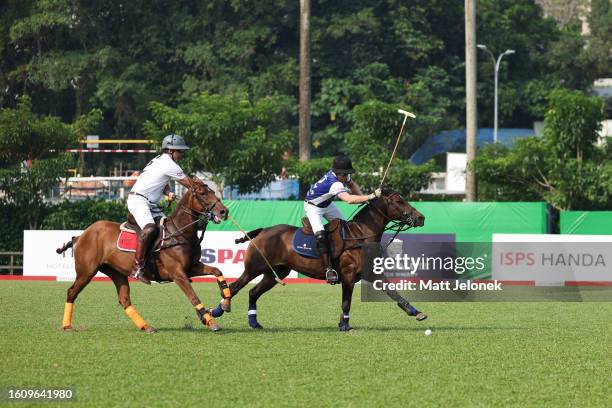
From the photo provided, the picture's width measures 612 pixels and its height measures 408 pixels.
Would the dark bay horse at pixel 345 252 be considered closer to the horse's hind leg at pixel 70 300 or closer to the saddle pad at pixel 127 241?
the saddle pad at pixel 127 241

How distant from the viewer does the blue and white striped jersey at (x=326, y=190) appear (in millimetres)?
15570

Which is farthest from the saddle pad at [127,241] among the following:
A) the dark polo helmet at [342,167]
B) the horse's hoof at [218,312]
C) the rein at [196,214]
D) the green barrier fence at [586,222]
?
the green barrier fence at [586,222]

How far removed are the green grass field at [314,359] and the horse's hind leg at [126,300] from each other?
0.56 feet

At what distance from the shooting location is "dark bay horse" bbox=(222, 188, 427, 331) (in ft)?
51.5

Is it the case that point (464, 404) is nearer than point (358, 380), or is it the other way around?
point (464, 404)

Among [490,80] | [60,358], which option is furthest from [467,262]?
[490,80]

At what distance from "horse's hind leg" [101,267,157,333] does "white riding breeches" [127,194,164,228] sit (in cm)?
98

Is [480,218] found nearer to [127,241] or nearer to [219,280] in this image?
[219,280]

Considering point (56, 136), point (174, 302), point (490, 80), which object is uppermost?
point (490, 80)

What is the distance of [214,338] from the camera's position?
1434cm

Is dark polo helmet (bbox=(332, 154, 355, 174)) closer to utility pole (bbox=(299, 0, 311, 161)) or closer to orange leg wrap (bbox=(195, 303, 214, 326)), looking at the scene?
orange leg wrap (bbox=(195, 303, 214, 326))

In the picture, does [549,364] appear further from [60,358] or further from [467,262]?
[467,262]

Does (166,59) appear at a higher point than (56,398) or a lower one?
higher

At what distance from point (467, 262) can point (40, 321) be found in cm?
905
